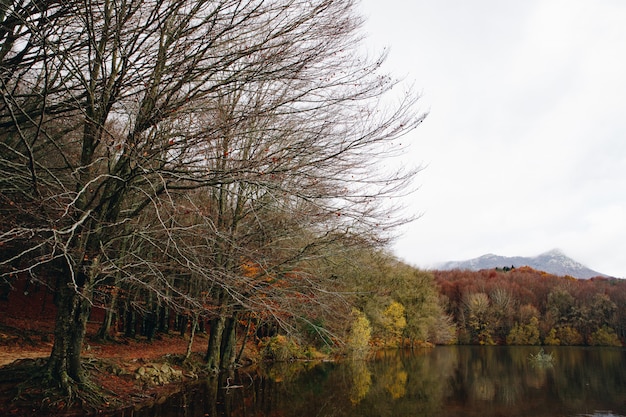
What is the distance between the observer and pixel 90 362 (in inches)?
361

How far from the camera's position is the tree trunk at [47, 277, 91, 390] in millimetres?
7391

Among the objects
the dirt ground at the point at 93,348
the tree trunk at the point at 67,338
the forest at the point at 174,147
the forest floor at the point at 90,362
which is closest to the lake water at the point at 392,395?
the forest floor at the point at 90,362

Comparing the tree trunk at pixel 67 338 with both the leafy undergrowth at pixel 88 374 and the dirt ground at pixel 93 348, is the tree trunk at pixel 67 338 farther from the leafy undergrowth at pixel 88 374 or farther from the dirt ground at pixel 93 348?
the dirt ground at pixel 93 348

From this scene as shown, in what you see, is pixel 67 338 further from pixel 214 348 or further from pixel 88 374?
pixel 214 348

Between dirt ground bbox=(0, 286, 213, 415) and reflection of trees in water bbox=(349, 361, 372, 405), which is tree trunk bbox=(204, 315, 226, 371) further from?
reflection of trees in water bbox=(349, 361, 372, 405)

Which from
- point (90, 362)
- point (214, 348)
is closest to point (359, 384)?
point (214, 348)

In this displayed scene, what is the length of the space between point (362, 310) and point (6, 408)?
76.4 ft

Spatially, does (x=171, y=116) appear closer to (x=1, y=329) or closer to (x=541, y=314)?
(x=1, y=329)

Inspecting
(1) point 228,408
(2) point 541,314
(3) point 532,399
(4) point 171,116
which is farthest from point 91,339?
(2) point 541,314

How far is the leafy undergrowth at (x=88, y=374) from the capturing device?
705 cm

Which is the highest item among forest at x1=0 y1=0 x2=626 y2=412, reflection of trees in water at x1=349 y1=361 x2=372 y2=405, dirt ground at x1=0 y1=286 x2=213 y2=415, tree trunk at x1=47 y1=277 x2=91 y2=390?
forest at x1=0 y1=0 x2=626 y2=412

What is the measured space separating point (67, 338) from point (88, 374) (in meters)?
1.31

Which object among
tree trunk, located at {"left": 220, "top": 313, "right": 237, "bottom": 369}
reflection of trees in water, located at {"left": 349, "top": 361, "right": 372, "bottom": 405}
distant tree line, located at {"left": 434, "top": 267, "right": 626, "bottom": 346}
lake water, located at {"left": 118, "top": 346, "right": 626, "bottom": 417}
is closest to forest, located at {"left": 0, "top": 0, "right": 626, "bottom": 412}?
lake water, located at {"left": 118, "top": 346, "right": 626, "bottom": 417}

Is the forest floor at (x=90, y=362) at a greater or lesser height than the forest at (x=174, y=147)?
lesser
